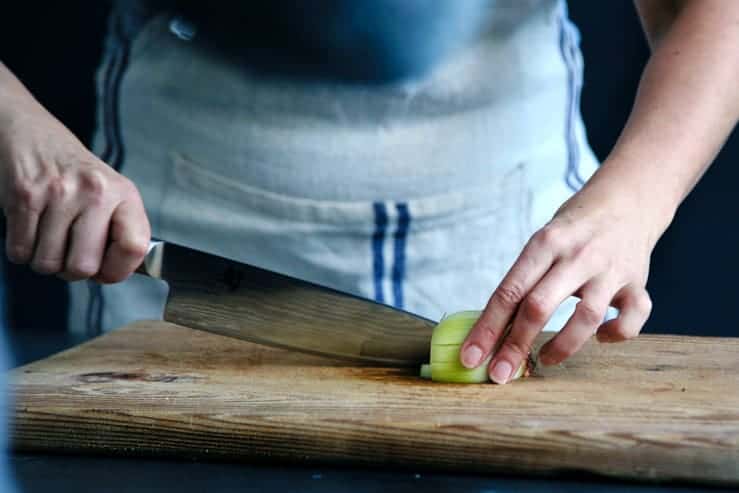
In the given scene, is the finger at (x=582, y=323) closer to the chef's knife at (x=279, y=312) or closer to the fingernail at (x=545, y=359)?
the fingernail at (x=545, y=359)

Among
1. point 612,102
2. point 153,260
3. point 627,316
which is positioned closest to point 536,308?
point 627,316

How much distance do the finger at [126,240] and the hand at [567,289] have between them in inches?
12.3

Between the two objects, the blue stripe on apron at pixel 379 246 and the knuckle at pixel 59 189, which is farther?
the blue stripe on apron at pixel 379 246

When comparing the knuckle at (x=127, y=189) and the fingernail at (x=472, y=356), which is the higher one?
the knuckle at (x=127, y=189)

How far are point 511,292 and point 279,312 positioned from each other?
0.80 ft

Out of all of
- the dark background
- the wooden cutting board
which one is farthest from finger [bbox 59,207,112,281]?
the dark background

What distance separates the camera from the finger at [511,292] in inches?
36.4

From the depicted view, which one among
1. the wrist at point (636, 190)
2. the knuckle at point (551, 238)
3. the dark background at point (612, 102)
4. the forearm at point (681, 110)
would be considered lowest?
the dark background at point (612, 102)

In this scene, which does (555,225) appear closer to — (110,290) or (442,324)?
(442,324)

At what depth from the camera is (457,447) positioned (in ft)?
2.60

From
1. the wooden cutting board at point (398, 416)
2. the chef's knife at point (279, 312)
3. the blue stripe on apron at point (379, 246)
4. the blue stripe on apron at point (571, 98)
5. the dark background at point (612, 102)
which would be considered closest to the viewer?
the wooden cutting board at point (398, 416)

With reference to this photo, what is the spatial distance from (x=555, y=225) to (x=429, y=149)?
37 centimetres

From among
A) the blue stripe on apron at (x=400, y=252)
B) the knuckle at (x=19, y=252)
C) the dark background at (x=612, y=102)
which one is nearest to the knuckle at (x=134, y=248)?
the knuckle at (x=19, y=252)

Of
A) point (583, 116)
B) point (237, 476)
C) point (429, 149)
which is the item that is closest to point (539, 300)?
point (237, 476)
